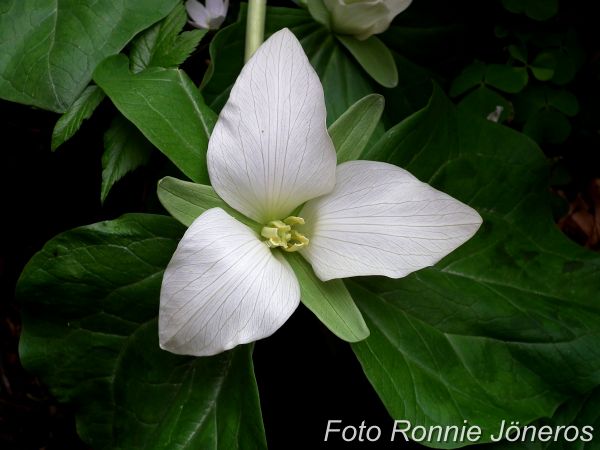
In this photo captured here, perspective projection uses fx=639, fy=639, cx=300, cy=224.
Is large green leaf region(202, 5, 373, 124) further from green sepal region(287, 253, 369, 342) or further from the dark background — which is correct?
green sepal region(287, 253, 369, 342)

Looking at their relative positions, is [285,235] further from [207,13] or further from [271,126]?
[207,13]

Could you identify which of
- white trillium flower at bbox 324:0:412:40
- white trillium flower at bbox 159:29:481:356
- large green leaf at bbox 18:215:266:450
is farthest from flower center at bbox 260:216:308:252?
white trillium flower at bbox 324:0:412:40

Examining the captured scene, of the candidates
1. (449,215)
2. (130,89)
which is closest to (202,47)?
(130,89)

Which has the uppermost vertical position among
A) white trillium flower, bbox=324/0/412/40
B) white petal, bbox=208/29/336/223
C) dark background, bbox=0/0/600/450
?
white trillium flower, bbox=324/0/412/40

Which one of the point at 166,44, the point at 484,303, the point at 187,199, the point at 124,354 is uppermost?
the point at 166,44

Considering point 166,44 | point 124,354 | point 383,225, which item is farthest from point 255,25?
point 124,354

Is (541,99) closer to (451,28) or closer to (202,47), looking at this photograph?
(451,28)
